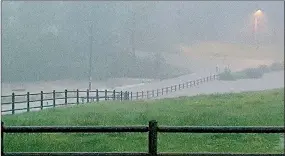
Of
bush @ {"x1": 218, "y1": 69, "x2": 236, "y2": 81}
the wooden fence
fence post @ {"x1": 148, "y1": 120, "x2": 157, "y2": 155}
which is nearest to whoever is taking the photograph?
fence post @ {"x1": 148, "y1": 120, "x2": 157, "y2": 155}

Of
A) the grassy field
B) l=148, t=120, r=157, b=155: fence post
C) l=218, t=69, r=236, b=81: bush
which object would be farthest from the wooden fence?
l=148, t=120, r=157, b=155: fence post

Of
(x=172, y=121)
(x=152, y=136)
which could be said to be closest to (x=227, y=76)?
(x=172, y=121)

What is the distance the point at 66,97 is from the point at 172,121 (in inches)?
305

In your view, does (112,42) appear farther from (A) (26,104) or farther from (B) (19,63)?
(A) (26,104)

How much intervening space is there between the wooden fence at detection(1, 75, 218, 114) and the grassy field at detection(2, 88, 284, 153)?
1.01 m

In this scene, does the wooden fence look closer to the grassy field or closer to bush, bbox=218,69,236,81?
the grassy field

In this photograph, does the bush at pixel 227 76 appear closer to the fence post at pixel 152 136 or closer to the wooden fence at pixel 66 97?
the wooden fence at pixel 66 97

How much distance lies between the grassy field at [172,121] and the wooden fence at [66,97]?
101cm

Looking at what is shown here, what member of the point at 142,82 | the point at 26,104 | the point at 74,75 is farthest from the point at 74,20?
the point at 26,104

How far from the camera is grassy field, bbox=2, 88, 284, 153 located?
49.2 ft

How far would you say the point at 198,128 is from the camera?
22.7 feet

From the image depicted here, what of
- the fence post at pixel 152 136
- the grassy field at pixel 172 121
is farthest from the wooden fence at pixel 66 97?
the fence post at pixel 152 136

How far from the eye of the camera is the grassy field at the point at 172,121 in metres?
15.0

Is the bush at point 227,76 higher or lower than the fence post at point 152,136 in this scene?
higher
